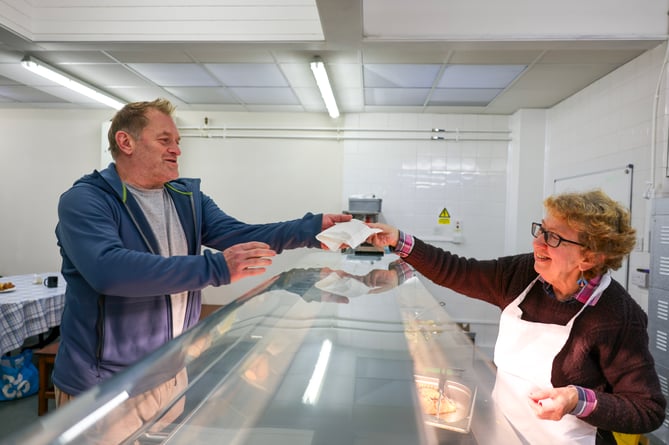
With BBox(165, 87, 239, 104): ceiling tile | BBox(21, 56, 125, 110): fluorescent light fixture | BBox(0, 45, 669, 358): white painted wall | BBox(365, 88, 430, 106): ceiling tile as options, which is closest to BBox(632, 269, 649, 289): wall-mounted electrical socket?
BBox(0, 45, 669, 358): white painted wall

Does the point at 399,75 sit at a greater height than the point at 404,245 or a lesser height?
greater

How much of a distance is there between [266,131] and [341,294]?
4328 mm

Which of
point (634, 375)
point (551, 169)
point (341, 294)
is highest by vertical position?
point (551, 169)

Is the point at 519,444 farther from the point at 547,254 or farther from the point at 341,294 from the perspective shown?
the point at 341,294

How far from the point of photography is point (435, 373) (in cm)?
102

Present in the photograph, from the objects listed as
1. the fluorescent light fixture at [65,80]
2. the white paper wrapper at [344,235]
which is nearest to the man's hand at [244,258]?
the white paper wrapper at [344,235]

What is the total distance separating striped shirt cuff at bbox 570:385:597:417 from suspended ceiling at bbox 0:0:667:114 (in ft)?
8.12

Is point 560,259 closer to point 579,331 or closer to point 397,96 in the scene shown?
point 579,331

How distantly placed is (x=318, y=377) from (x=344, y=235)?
64 cm

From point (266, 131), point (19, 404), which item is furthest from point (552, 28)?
point (19, 404)

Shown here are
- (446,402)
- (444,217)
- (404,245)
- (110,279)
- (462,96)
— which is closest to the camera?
(446,402)

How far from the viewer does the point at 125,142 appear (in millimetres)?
1308

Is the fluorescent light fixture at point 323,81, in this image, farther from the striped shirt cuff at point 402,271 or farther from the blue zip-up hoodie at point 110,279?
the blue zip-up hoodie at point 110,279

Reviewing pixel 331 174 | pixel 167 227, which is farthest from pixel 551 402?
pixel 331 174
